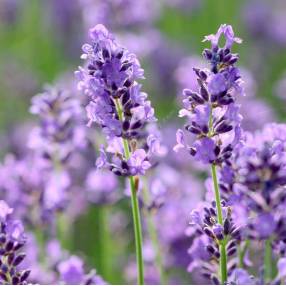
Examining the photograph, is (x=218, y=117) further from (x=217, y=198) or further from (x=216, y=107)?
(x=217, y=198)

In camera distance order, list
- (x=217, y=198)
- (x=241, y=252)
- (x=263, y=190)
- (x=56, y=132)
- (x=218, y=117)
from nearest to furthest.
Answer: (x=263, y=190) < (x=217, y=198) < (x=218, y=117) < (x=241, y=252) < (x=56, y=132)

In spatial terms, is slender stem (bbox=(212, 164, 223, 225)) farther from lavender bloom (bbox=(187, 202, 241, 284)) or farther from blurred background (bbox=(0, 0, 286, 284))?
blurred background (bbox=(0, 0, 286, 284))

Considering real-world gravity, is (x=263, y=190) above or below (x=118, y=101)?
below

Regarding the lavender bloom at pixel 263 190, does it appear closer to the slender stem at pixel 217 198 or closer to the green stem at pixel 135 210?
the slender stem at pixel 217 198

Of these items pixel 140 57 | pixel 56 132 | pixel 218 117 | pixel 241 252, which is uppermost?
pixel 140 57

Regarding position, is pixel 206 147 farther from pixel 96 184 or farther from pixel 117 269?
pixel 117 269

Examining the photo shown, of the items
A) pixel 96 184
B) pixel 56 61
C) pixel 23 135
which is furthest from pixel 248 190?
pixel 56 61

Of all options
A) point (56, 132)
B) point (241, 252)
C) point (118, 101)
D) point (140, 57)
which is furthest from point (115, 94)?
point (140, 57)
